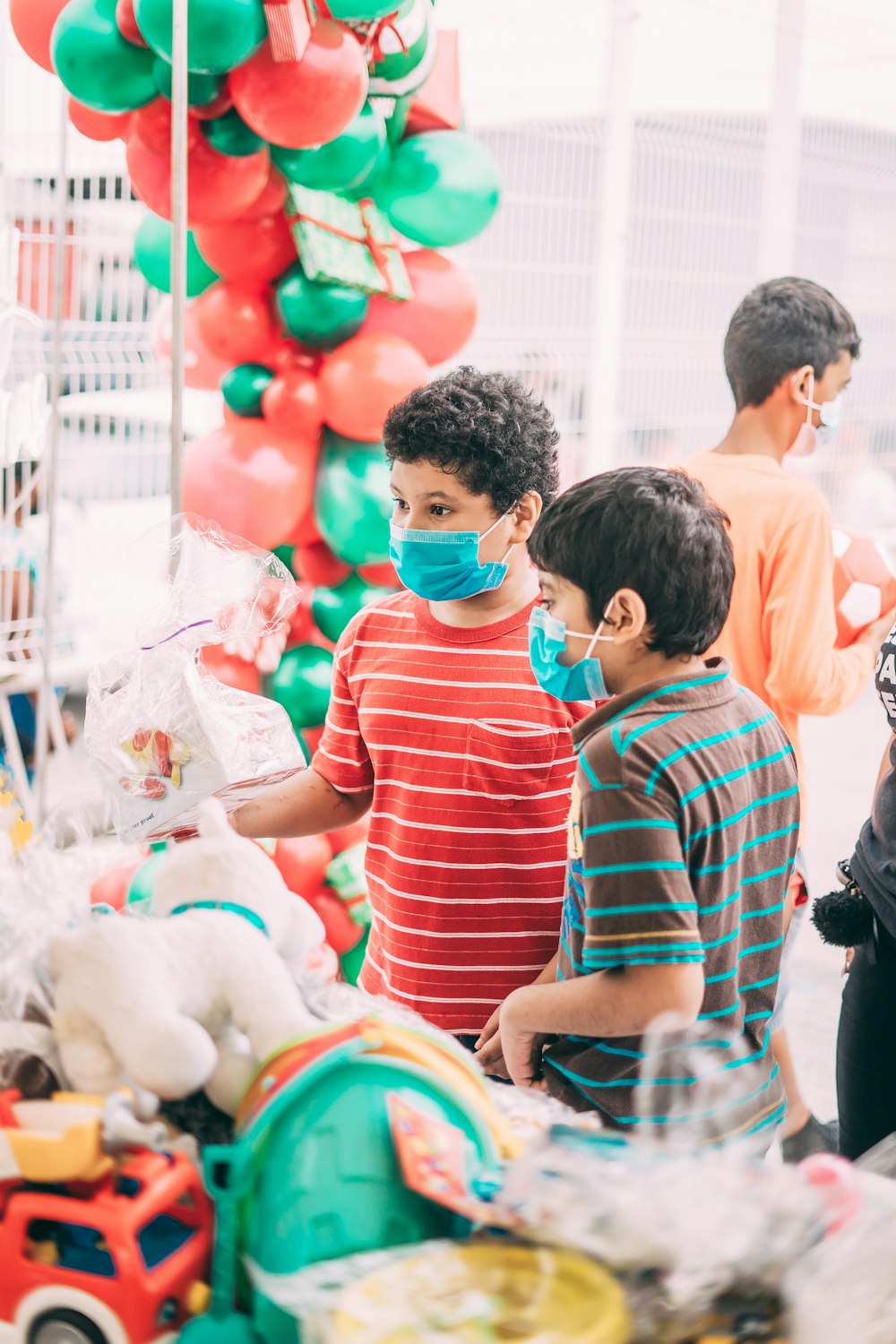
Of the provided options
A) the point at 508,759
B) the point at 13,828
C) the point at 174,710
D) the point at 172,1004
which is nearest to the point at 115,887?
the point at 13,828

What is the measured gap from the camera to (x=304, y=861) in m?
2.78

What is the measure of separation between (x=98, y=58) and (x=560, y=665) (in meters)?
1.42

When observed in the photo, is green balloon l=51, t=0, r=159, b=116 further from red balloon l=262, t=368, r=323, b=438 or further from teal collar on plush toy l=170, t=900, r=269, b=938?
teal collar on plush toy l=170, t=900, r=269, b=938

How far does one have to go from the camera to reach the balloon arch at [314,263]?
7.52ft

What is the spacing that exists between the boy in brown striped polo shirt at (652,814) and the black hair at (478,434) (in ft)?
0.93

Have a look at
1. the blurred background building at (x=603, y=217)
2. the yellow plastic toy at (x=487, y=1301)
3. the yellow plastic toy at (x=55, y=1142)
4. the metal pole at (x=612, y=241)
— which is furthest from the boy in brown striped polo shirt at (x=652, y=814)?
the metal pole at (x=612, y=241)

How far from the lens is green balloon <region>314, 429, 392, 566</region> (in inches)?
106

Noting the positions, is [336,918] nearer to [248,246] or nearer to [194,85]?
[248,246]

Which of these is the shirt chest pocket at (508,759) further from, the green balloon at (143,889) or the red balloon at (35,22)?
the red balloon at (35,22)

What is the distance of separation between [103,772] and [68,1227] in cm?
66

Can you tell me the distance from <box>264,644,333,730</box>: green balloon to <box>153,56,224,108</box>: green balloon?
1082 mm

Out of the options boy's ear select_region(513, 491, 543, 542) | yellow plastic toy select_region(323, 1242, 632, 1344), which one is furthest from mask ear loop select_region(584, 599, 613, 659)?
yellow plastic toy select_region(323, 1242, 632, 1344)

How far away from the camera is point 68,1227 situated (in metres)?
0.81

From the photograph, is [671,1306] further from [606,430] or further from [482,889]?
[606,430]
